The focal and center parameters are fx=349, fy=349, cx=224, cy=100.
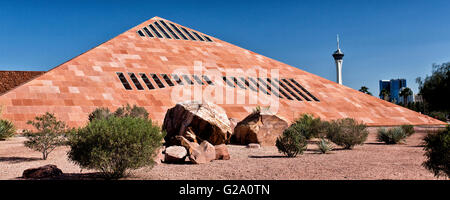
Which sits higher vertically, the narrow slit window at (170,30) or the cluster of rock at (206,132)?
the narrow slit window at (170,30)

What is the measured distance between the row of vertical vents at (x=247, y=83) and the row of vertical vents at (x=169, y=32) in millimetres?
9531

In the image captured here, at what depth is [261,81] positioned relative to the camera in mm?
34875

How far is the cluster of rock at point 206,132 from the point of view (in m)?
11.1

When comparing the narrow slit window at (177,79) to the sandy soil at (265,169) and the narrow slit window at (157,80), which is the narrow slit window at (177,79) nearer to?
the narrow slit window at (157,80)

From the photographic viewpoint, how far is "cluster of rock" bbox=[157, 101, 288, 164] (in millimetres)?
11094

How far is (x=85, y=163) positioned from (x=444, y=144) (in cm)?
738

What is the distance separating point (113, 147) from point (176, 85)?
22342 mm

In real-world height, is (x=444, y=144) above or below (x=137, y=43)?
below

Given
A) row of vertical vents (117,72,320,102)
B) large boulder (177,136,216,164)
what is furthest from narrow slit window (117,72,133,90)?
large boulder (177,136,216,164)

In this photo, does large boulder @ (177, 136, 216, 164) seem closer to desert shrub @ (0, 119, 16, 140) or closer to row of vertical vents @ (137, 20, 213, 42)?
desert shrub @ (0, 119, 16, 140)

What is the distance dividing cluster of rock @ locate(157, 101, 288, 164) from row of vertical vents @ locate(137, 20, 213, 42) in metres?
23.0

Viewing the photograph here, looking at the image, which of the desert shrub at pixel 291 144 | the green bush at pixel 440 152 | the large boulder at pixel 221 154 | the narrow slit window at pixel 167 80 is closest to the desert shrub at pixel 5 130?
the large boulder at pixel 221 154
